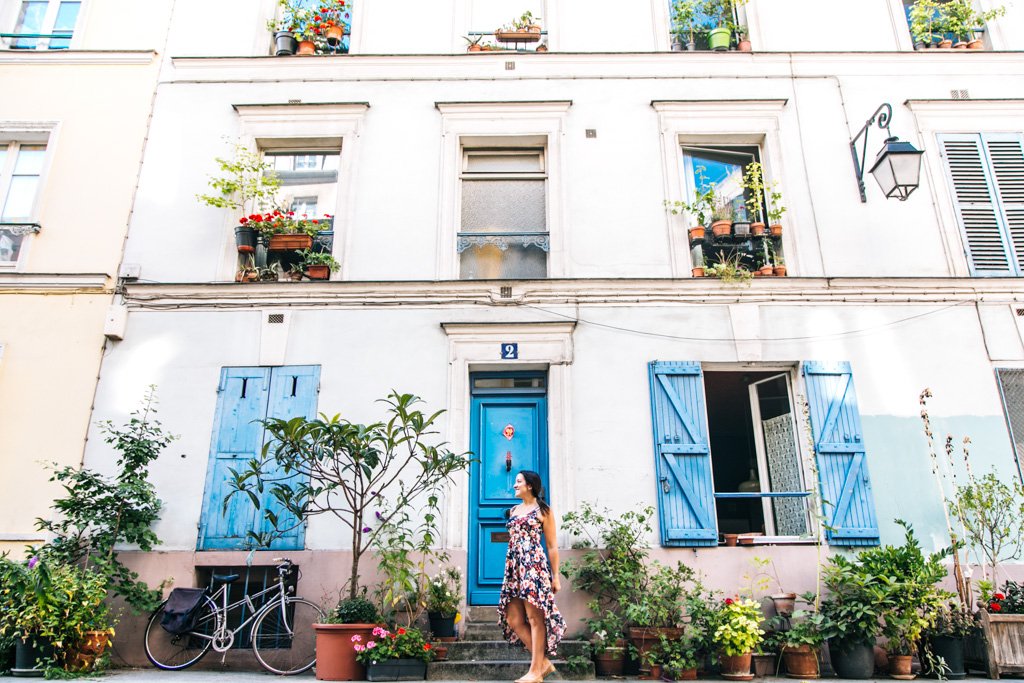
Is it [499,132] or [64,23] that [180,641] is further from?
[64,23]

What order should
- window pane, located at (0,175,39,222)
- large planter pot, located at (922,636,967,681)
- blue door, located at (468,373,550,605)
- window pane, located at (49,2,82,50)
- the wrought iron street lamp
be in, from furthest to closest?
window pane, located at (49,2,82,50) → window pane, located at (0,175,39,222) → the wrought iron street lamp → blue door, located at (468,373,550,605) → large planter pot, located at (922,636,967,681)

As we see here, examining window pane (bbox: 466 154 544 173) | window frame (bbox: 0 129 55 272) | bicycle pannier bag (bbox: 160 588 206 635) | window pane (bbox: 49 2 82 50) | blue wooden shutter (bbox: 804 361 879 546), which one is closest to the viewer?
bicycle pannier bag (bbox: 160 588 206 635)

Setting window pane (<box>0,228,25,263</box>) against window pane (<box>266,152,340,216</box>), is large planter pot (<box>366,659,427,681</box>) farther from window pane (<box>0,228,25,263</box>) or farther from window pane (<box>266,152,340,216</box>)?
window pane (<box>0,228,25,263</box>)

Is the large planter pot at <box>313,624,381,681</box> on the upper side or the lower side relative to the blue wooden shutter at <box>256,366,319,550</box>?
lower

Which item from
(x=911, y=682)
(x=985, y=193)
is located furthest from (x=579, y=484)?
(x=985, y=193)

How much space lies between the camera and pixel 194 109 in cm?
797

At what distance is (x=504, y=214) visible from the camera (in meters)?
7.76

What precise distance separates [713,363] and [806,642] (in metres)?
2.62

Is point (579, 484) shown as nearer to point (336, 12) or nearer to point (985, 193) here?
point (985, 193)

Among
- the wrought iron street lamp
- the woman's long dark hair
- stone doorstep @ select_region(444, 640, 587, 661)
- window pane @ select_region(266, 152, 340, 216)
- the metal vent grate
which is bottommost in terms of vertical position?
stone doorstep @ select_region(444, 640, 587, 661)

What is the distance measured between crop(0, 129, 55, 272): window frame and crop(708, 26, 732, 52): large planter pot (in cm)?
762

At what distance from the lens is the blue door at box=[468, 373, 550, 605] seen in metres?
6.54

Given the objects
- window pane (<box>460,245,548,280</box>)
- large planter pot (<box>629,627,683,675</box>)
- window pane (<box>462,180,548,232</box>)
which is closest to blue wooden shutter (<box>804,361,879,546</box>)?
large planter pot (<box>629,627,683,675</box>)

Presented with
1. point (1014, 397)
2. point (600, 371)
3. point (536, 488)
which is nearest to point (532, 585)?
point (536, 488)
